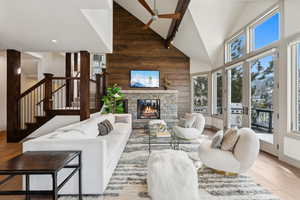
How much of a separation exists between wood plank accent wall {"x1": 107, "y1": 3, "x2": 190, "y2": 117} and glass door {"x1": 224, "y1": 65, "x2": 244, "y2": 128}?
227 centimetres

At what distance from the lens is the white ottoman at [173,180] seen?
2082mm

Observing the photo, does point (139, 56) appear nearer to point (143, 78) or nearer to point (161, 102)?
point (143, 78)

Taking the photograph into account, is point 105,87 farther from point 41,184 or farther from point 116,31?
point 41,184

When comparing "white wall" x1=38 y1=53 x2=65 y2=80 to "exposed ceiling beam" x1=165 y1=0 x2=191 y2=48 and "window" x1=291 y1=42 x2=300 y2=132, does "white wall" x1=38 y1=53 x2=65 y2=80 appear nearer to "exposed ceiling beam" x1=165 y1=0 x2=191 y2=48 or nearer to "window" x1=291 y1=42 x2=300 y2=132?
"exposed ceiling beam" x1=165 y1=0 x2=191 y2=48

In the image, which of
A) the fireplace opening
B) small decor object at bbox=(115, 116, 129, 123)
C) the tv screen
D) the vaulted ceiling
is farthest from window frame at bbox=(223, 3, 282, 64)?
small decor object at bbox=(115, 116, 129, 123)

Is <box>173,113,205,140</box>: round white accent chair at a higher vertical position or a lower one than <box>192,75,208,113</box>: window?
lower

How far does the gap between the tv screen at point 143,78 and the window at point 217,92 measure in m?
2.52

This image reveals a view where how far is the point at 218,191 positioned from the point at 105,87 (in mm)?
6227

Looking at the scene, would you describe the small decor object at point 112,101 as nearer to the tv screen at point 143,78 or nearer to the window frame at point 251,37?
the tv screen at point 143,78

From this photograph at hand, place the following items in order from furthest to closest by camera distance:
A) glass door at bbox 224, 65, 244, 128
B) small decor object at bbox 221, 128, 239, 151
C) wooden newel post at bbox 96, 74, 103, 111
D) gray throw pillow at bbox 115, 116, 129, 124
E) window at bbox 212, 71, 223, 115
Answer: window at bbox 212, 71, 223, 115
wooden newel post at bbox 96, 74, 103, 111
gray throw pillow at bbox 115, 116, 129, 124
glass door at bbox 224, 65, 244, 128
small decor object at bbox 221, 128, 239, 151

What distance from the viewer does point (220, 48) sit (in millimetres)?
6867

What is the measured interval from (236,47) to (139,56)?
4017 mm

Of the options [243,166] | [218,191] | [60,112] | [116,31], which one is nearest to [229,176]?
[243,166]

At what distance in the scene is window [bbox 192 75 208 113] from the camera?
8.12 metres
